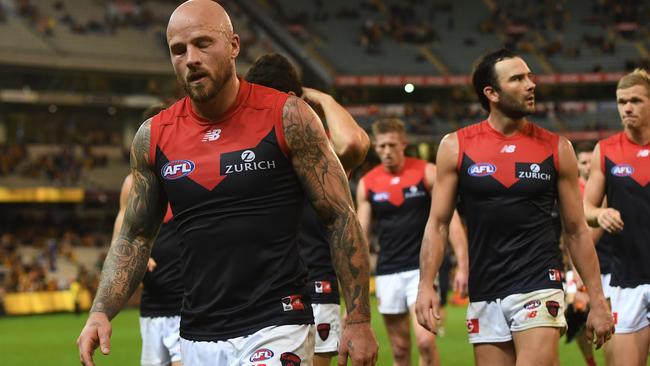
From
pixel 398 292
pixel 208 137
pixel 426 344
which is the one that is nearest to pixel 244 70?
pixel 398 292

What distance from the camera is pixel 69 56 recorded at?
4406cm

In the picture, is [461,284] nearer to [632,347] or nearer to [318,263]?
[318,263]

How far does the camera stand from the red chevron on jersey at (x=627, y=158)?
24.8 ft

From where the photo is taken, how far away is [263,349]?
423 centimetres

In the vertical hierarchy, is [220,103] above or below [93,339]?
above

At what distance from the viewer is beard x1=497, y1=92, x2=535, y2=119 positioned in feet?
21.7

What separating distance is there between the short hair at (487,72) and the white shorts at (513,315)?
1327 mm

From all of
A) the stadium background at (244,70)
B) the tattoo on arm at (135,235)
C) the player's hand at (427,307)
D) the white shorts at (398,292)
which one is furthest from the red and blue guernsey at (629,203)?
the stadium background at (244,70)

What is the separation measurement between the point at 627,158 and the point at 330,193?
399cm

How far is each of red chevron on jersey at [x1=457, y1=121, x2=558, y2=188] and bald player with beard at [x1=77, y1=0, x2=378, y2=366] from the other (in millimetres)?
2411

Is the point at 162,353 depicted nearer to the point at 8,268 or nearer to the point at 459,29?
the point at 8,268

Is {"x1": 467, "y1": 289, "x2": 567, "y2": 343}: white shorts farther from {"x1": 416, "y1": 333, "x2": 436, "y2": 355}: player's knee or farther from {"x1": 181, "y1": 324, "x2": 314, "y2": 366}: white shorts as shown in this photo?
{"x1": 416, "y1": 333, "x2": 436, "y2": 355}: player's knee

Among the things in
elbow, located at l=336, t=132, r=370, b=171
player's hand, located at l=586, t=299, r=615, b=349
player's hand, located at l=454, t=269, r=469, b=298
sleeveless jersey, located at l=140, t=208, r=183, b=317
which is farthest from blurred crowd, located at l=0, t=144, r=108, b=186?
player's hand, located at l=586, t=299, r=615, b=349

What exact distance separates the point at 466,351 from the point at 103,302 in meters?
12.1
